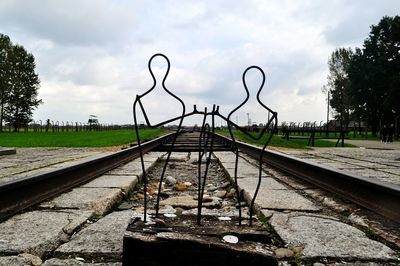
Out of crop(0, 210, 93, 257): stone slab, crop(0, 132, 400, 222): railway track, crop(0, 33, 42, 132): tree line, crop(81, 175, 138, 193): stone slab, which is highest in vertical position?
crop(0, 33, 42, 132): tree line

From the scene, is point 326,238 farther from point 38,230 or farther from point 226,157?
point 226,157

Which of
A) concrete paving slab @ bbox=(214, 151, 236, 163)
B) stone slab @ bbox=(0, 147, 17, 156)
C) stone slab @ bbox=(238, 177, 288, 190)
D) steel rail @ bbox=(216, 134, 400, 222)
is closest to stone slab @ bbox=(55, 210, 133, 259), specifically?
stone slab @ bbox=(238, 177, 288, 190)

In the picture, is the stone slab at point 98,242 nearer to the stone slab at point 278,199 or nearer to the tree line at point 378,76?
the stone slab at point 278,199

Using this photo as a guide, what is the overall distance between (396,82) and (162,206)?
117 feet

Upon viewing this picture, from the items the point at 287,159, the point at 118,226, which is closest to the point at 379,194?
the point at 118,226

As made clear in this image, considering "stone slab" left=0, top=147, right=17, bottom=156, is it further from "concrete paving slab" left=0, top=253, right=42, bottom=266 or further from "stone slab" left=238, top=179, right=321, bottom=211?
"concrete paving slab" left=0, top=253, right=42, bottom=266

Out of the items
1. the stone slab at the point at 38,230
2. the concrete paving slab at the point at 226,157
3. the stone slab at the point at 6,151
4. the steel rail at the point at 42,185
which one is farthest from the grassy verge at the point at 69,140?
the stone slab at the point at 38,230

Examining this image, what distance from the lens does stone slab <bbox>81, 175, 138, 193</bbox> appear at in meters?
4.24

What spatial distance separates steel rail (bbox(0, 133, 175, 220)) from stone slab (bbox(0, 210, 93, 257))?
0.16m

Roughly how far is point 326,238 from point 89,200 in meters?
2.08

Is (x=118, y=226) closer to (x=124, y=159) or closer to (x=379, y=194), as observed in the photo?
(x=379, y=194)

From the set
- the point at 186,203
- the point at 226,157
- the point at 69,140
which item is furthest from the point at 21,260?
the point at 69,140

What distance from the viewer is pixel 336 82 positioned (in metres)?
53.8

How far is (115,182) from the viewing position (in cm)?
454
